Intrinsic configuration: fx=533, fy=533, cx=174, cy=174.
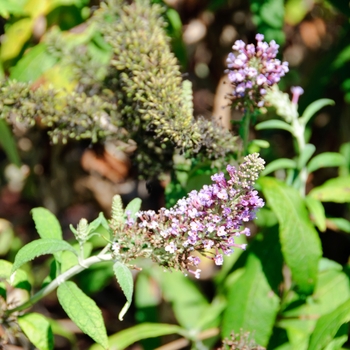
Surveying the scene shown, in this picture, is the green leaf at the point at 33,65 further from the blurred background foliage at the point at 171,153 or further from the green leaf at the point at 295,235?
the green leaf at the point at 295,235

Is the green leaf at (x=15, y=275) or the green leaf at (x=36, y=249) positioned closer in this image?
the green leaf at (x=36, y=249)

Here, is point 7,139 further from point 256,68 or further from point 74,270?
point 256,68

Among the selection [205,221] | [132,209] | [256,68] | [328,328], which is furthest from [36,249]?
[328,328]

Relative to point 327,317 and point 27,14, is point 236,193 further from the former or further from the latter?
point 27,14

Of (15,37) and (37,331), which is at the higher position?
(15,37)

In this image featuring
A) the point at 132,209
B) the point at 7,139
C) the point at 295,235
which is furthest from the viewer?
the point at 7,139

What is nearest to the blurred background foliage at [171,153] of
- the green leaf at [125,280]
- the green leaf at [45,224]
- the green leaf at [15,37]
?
the green leaf at [15,37]

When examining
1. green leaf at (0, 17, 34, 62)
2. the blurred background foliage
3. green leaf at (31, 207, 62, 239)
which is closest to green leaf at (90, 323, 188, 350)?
the blurred background foliage
